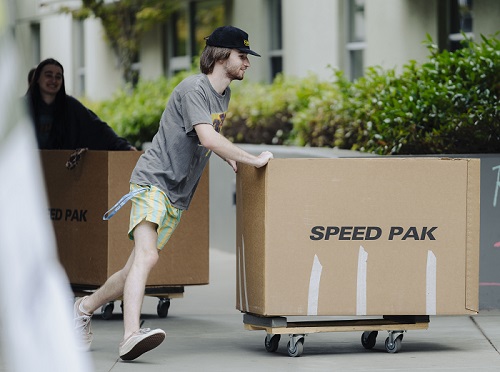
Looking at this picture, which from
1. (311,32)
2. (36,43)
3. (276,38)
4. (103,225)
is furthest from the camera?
(36,43)

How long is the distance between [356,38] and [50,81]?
25.1 ft

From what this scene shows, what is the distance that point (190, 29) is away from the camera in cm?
1978

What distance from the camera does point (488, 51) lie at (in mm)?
8984

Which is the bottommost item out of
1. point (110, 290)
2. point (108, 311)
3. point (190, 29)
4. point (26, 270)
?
point (108, 311)

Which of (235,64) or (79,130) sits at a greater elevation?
(235,64)

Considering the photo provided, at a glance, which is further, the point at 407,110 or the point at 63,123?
the point at 407,110

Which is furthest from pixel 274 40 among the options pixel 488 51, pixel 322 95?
pixel 488 51

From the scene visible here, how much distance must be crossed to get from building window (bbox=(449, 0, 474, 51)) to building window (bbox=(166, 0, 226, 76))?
6.30m

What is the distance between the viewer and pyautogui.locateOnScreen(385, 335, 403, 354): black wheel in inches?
243

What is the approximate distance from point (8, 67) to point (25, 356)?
567mm

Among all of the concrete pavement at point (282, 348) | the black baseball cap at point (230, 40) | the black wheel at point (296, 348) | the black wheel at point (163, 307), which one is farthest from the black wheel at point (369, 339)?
the black wheel at point (163, 307)

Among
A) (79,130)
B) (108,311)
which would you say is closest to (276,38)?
(79,130)

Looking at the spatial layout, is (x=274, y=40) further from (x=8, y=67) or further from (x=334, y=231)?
(x=8, y=67)

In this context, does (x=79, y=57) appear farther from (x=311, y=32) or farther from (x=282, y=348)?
(x=282, y=348)
